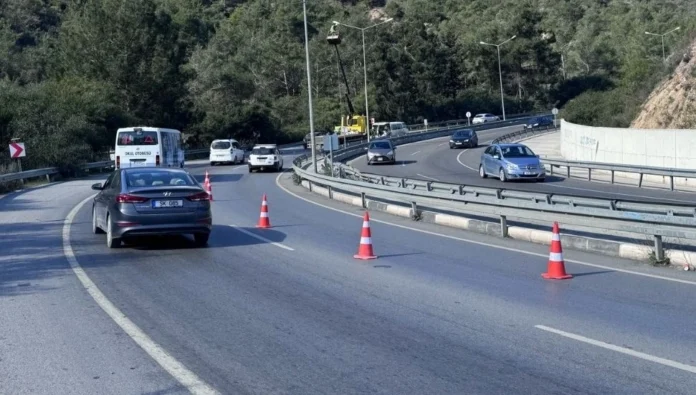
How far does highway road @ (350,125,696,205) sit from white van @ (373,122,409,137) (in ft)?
10.6

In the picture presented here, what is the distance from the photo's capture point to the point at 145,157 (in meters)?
38.1

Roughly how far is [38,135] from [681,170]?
108 feet

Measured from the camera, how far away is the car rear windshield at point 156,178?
16.8 meters

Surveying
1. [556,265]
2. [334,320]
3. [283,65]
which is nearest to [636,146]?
[556,265]

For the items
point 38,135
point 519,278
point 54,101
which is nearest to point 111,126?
point 54,101

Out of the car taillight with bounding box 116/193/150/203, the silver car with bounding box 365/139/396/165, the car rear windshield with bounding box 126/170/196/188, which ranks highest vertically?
the car rear windshield with bounding box 126/170/196/188

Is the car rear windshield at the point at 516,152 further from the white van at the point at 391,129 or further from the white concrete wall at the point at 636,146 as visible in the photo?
the white van at the point at 391,129

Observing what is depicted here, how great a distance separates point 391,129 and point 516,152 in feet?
150

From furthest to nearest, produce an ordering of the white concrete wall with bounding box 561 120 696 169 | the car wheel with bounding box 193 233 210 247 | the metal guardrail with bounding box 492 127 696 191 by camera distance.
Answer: the white concrete wall with bounding box 561 120 696 169 → the metal guardrail with bounding box 492 127 696 191 → the car wheel with bounding box 193 233 210 247

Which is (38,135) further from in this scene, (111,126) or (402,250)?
(402,250)

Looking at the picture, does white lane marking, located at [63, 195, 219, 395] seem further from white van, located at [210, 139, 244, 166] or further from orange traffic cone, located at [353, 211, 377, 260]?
white van, located at [210, 139, 244, 166]

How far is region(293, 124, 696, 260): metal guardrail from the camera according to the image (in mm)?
A: 14148

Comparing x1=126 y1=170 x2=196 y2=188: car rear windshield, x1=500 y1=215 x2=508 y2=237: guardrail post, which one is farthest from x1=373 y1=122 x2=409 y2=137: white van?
x1=126 y1=170 x2=196 y2=188: car rear windshield

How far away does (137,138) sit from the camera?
126 ft
